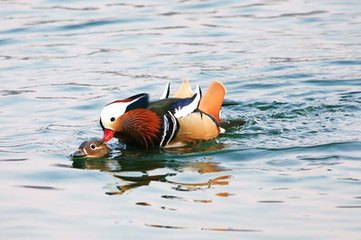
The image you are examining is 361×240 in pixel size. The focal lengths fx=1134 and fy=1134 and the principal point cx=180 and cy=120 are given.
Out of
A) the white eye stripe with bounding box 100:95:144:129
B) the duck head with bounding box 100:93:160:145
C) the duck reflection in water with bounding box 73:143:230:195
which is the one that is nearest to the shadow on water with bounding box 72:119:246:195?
the duck reflection in water with bounding box 73:143:230:195

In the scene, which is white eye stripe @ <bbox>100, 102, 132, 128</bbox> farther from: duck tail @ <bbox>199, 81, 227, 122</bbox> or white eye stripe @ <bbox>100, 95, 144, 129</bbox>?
duck tail @ <bbox>199, 81, 227, 122</bbox>

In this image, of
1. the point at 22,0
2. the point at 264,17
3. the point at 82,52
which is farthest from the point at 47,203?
the point at 22,0

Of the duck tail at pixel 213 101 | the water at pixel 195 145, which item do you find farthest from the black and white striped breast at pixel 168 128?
the duck tail at pixel 213 101

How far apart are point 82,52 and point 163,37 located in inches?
51.0

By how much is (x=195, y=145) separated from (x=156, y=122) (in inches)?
20.3

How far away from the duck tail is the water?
29 centimetres


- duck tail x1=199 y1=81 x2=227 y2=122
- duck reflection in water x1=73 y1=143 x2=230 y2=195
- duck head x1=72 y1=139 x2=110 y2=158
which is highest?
duck tail x1=199 y1=81 x2=227 y2=122

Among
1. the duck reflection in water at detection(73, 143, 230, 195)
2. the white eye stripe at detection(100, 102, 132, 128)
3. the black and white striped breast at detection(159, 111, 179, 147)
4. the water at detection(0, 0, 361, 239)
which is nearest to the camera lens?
the water at detection(0, 0, 361, 239)

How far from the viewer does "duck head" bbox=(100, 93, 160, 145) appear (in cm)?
1002

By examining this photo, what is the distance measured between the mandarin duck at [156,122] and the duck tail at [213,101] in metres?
0.32

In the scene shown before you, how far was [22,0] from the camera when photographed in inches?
727

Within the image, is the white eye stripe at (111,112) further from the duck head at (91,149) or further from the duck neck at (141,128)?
the duck head at (91,149)

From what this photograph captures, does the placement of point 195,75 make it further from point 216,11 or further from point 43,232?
point 43,232

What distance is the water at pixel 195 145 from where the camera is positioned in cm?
815
